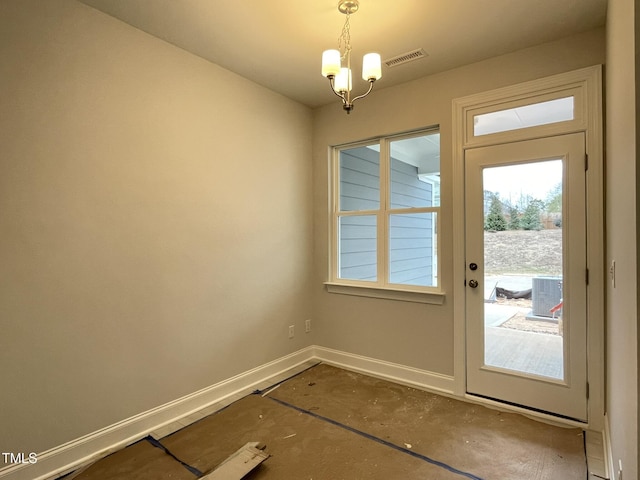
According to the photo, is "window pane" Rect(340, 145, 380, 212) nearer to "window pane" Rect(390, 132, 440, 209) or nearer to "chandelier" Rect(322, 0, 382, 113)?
"window pane" Rect(390, 132, 440, 209)

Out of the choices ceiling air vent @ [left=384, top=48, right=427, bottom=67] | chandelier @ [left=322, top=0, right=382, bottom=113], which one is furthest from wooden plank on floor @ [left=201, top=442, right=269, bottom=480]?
ceiling air vent @ [left=384, top=48, right=427, bottom=67]

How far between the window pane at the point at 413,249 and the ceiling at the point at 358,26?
52.1 inches

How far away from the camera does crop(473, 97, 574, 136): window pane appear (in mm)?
2449

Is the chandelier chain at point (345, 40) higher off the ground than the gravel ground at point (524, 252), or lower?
higher

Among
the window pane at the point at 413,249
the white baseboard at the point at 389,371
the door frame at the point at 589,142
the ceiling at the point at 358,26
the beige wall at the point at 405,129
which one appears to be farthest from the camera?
the window pane at the point at 413,249

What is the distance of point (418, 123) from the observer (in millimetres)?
3066

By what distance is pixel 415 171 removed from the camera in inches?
128

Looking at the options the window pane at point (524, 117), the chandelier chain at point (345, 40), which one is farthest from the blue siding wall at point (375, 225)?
the chandelier chain at point (345, 40)

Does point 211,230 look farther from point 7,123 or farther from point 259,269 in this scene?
point 7,123

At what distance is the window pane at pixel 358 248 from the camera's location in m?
3.47

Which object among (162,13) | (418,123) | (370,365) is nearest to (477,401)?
(370,365)

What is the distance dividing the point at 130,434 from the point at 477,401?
256 cm

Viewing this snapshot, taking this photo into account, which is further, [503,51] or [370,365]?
[370,365]

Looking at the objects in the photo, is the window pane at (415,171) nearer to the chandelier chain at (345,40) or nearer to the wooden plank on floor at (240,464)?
the chandelier chain at (345,40)
